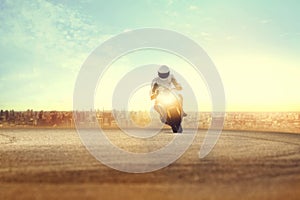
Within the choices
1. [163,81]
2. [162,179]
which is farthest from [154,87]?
[162,179]

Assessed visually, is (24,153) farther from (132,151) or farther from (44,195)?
(44,195)

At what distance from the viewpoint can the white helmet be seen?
1576cm

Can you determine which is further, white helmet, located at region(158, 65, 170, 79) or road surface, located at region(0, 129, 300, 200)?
white helmet, located at region(158, 65, 170, 79)

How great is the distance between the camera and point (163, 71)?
15789mm

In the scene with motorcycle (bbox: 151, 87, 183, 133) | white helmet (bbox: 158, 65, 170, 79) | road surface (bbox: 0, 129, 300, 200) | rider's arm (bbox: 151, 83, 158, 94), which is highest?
white helmet (bbox: 158, 65, 170, 79)

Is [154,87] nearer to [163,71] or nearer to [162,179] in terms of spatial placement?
[163,71]

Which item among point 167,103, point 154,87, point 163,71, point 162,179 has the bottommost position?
point 162,179

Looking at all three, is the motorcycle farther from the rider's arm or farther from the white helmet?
the white helmet

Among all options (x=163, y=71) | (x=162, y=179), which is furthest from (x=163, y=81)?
(x=162, y=179)

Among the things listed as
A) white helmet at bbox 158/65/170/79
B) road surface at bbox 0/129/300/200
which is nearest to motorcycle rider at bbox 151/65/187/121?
white helmet at bbox 158/65/170/79

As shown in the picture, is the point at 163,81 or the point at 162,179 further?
the point at 163,81

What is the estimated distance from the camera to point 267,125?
2753 centimetres

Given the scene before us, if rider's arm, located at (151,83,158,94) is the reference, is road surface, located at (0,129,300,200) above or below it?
below

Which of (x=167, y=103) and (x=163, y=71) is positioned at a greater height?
(x=163, y=71)
